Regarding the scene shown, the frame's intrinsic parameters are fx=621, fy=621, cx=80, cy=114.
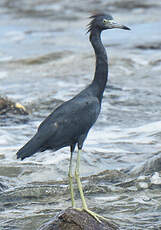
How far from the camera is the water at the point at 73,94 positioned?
5.95 m

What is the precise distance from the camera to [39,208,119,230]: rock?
190 inches

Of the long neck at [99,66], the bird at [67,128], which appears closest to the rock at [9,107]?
the long neck at [99,66]

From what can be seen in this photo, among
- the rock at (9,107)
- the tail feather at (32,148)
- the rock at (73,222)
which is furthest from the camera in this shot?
the rock at (9,107)

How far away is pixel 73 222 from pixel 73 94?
18.8 ft

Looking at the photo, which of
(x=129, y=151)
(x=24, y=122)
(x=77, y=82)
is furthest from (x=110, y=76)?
(x=129, y=151)

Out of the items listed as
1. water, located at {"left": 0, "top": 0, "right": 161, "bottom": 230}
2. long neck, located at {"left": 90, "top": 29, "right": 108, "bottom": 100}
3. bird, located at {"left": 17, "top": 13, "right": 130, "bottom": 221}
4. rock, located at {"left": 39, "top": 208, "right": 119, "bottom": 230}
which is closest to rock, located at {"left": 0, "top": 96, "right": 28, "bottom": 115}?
water, located at {"left": 0, "top": 0, "right": 161, "bottom": 230}

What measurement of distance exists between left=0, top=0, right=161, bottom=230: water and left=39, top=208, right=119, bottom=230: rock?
440 mm

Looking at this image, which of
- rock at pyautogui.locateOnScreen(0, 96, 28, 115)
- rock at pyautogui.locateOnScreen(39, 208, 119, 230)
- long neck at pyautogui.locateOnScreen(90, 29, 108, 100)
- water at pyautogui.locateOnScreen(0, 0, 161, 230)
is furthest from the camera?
rock at pyautogui.locateOnScreen(0, 96, 28, 115)

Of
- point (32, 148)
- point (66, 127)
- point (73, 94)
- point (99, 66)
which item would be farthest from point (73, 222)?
point (73, 94)

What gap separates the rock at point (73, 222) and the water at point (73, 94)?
440 mm

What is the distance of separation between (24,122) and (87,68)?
138 inches

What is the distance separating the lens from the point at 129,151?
7.68 metres

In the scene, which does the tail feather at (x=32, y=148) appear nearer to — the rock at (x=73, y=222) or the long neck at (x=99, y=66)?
the rock at (x=73, y=222)

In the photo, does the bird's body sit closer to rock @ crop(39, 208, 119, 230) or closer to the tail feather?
the tail feather
